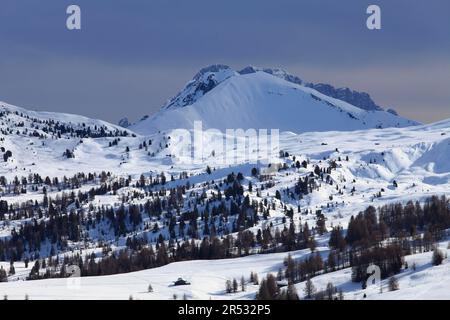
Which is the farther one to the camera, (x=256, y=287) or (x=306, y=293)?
(x=256, y=287)

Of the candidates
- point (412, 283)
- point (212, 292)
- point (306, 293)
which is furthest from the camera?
point (212, 292)
